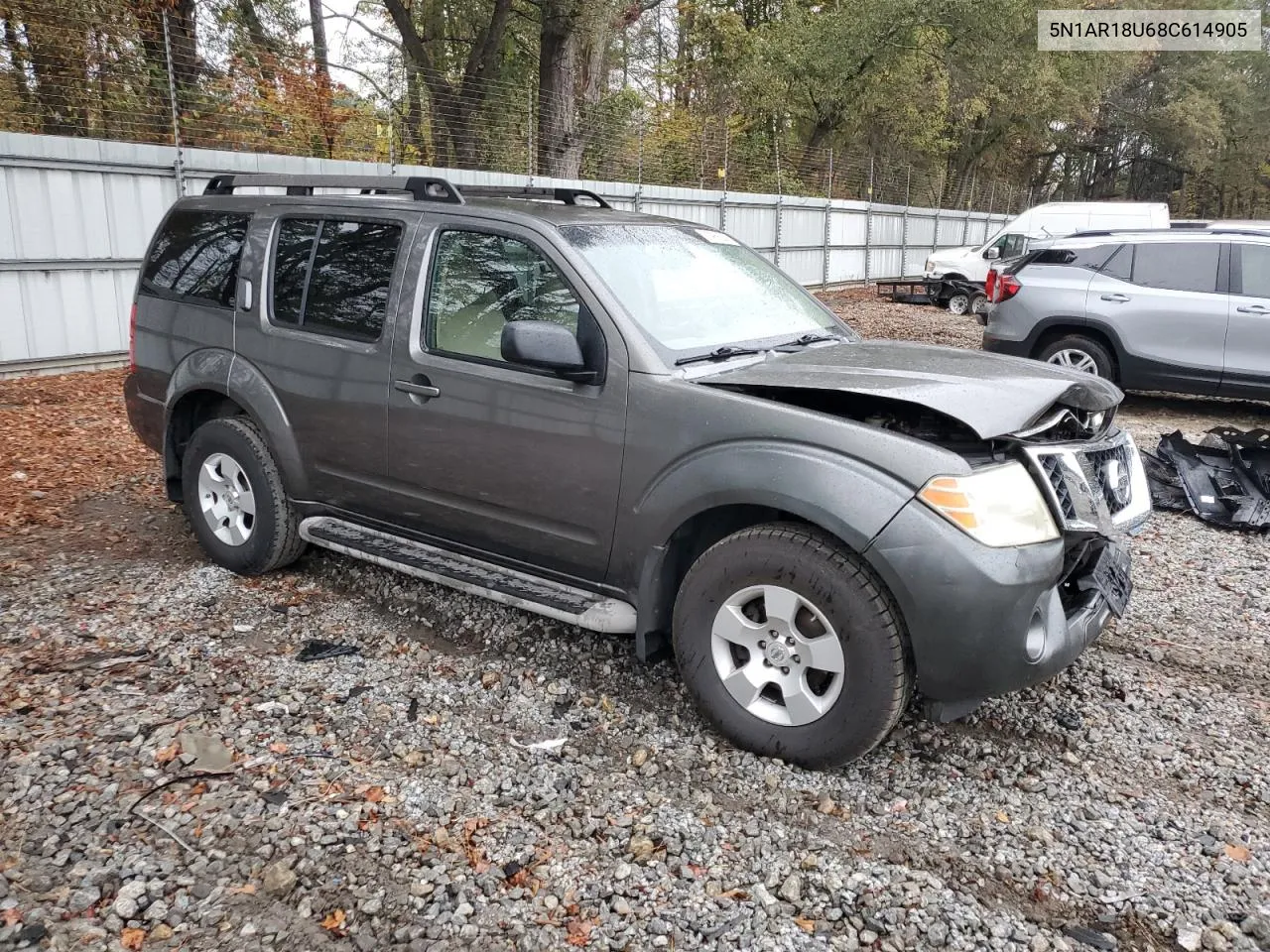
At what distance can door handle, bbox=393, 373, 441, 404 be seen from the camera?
3953 millimetres

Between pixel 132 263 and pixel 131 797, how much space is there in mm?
8666

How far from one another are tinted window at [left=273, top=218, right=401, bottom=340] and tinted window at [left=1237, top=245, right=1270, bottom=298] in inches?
309

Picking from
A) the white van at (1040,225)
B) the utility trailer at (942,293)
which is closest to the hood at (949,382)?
the utility trailer at (942,293)

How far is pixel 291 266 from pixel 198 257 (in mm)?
717

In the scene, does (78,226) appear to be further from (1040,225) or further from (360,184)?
(1040,225)

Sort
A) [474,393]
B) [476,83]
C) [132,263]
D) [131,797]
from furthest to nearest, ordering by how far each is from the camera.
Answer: [476,83]
[132,263]
[474,393]
[131,797]

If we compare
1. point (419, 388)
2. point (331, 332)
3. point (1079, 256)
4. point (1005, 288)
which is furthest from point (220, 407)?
point (1079, 256)

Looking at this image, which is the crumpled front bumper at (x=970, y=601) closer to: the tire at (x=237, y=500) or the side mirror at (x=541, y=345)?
the side mirror at (x=541, y=345)

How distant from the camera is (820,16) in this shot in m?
28.5

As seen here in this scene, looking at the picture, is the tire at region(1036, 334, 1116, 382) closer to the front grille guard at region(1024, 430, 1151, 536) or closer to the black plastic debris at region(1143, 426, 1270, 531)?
the black plastic debris at region(1143, 426, 1270, 531)

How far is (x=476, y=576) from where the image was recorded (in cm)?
392

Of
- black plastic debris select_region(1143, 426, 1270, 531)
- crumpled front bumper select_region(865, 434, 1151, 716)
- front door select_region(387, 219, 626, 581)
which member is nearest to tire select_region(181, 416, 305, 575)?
front door select_region(387, 219, 626, 581)

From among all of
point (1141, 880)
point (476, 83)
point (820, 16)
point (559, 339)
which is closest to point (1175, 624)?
point (1141, 880)

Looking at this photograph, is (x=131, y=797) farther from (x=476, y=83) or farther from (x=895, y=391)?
(x=476, y=83)
